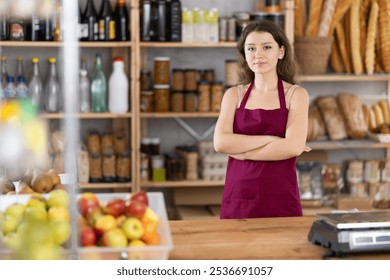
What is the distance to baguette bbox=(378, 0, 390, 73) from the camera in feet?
14.1

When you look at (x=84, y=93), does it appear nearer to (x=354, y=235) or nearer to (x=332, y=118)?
(x=332, y=118)

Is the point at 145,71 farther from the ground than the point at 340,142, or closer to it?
farther from the ground

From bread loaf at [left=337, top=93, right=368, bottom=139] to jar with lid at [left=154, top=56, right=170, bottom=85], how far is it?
109 cm

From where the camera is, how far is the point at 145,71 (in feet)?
13.8

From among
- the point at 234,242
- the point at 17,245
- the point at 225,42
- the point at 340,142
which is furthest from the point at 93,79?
the point at 17,245

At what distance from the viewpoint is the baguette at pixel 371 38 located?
4277mm

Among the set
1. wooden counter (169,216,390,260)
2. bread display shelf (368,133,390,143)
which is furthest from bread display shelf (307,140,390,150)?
wooden counter (169,216,390,260)

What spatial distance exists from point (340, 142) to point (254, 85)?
1825 mm

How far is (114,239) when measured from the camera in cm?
153

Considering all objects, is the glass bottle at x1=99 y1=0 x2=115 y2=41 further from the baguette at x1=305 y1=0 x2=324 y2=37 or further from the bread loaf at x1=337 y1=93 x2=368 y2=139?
the bread loaf at x1=337 y1=93 x2=368 y2=139

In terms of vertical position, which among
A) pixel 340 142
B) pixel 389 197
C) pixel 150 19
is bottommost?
pixel 389 197

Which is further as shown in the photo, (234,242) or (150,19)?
(150,19)
